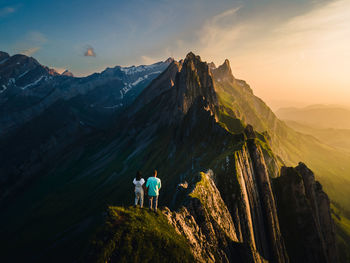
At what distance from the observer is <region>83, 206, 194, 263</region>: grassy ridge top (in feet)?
45.2

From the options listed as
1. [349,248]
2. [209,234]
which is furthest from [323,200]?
[349,248]

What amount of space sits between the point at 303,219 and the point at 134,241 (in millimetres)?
49870

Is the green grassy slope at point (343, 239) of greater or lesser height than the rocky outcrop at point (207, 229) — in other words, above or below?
below

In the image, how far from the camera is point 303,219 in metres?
47.8

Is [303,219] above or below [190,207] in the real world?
below

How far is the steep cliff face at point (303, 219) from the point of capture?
45719mm

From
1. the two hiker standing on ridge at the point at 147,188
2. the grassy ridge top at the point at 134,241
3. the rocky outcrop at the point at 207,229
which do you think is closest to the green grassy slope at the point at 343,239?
the rocky outcrop at the point at 207,229

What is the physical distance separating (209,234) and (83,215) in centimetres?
10259

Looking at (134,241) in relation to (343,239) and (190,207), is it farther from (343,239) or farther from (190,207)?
(343,239)

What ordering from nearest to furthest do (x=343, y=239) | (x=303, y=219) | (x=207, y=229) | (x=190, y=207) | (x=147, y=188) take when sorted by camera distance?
(x=147, y=188), (x=207, y=229), (x=190, y=207), (x=303, y=219), (x=343, y=239)

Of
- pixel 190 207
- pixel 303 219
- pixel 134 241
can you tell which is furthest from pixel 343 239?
pixel 134 241

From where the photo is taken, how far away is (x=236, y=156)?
146ft

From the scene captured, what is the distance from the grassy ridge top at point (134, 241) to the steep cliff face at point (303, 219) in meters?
43.2

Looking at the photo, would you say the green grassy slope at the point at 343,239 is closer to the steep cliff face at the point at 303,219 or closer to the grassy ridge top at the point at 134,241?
the steep cliff face at the point at 303,219
